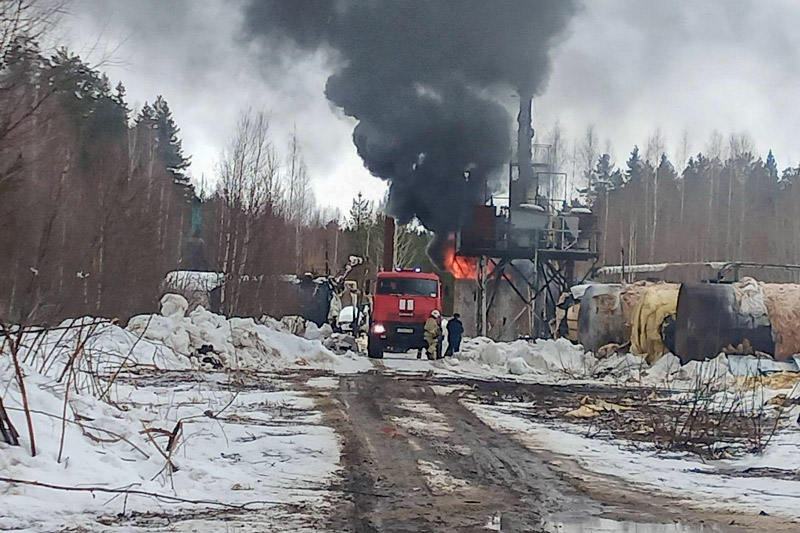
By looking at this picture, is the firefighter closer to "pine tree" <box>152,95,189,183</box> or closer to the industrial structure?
the industrial structure

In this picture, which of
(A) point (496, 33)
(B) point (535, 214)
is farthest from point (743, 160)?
(A) point (496, 33)

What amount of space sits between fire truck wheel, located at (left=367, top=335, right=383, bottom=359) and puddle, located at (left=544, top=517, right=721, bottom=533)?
19.9 meters

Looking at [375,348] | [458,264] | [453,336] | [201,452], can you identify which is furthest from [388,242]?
[201,452]

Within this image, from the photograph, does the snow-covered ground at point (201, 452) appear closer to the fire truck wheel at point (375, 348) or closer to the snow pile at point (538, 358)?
the snow pile at point (538, 358)

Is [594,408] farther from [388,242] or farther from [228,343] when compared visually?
[388,242]

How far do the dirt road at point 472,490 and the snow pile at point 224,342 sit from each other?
920 cm

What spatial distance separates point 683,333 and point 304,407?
38.9ft

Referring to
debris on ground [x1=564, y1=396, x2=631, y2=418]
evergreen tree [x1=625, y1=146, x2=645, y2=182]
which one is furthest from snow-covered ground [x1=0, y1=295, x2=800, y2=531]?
evergreen tree [x1=625, y1=146, x2=645, y2=182]

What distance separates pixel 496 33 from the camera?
1227 inches

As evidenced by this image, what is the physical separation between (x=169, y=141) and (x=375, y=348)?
128 ft

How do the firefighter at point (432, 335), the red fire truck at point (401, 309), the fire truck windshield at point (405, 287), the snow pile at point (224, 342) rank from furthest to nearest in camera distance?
the fire truck windshield at point (405, 287) < the red fire truck at point (401, 309) < the firefighter at point (432, 335) < the snow pile at point (224, 342)

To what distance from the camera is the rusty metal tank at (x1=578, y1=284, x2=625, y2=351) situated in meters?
25.7

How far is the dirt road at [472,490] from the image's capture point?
248 inches

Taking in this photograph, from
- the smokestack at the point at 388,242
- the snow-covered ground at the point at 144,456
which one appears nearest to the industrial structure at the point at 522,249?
the smokestack at the point at 388,242
